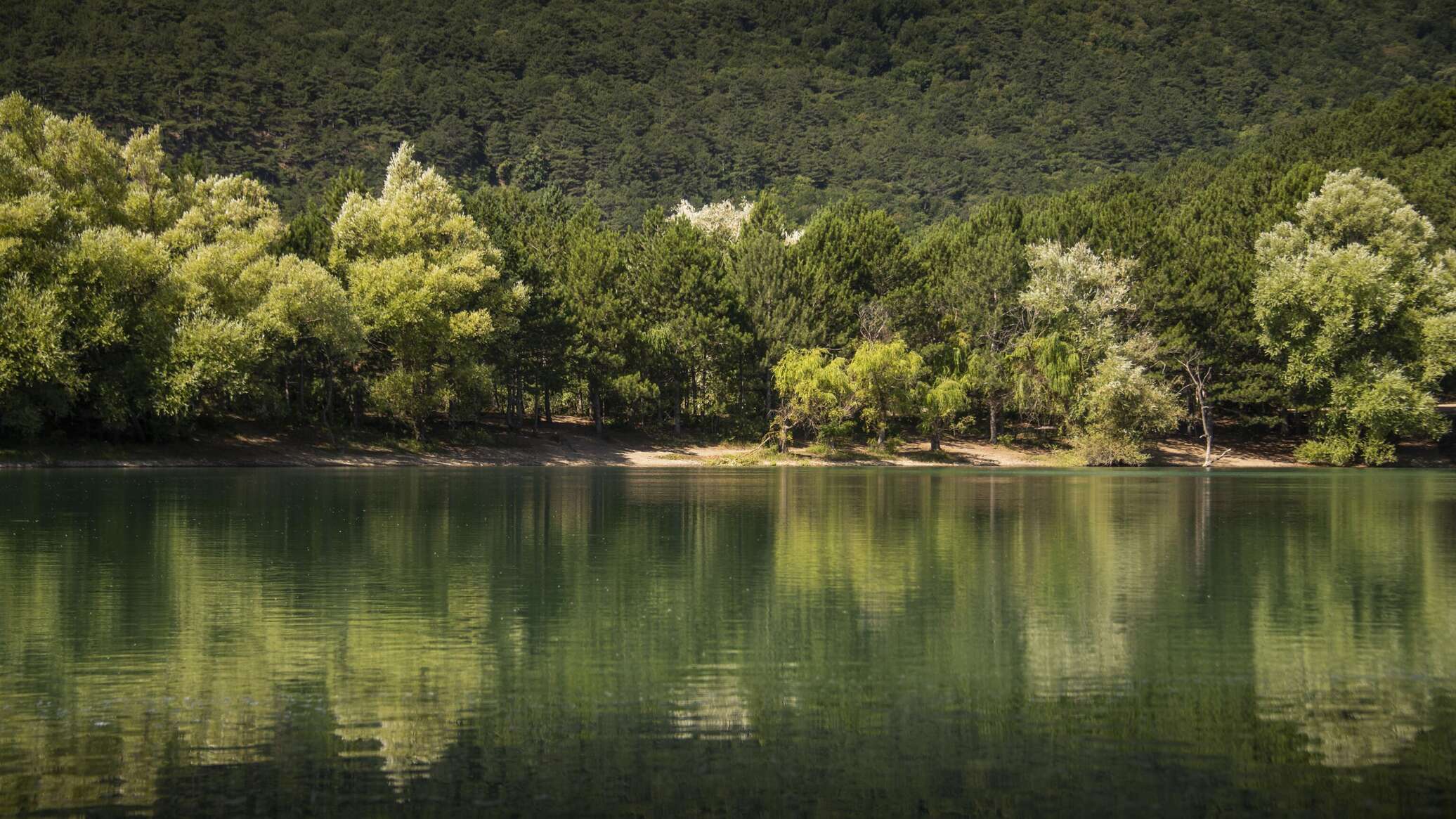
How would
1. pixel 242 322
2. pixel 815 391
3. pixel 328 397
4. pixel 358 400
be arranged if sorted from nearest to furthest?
pixel 242 322, pixel 328 397, pixel 358 400, pixel 815 391

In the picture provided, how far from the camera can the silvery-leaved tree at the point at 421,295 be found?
279 feet

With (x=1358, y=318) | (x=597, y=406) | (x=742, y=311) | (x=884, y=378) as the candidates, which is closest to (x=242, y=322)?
(x=597, y=406)

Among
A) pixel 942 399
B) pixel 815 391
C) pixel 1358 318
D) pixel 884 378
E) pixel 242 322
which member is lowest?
pixel 942 399

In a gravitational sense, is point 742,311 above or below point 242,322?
above

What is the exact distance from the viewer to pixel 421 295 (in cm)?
8438

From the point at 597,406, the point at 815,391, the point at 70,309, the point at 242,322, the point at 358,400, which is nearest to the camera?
the point at 70,309

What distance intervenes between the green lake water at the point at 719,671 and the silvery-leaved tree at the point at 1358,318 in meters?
52.6

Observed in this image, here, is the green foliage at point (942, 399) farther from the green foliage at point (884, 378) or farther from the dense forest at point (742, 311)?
the green foliage at point (884, 378)

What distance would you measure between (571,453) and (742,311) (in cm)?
1713

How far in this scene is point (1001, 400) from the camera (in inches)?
3898

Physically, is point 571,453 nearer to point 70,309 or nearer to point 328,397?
point 328,397

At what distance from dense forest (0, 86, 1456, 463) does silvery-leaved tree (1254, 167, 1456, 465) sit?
0.19m

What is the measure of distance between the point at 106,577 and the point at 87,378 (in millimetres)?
46842

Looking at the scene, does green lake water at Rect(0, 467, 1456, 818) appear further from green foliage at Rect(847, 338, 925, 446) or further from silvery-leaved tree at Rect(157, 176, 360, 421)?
green foliage at Rect(847, 338, 925, 446)
